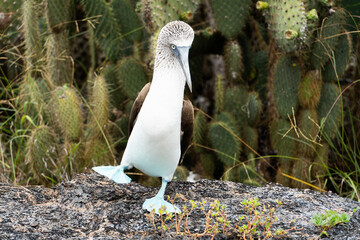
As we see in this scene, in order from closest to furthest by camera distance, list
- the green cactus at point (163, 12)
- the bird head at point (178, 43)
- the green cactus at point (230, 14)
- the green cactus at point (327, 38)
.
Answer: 1. the bird head at point (178, 43)
2. the green cactus at point (163, 12)
3. the green cactus at point (327, 38)
4. the green cactus at point (230, 14)

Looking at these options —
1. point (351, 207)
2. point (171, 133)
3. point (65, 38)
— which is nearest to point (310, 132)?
point (351, 207)

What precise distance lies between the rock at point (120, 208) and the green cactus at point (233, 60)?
1585mm

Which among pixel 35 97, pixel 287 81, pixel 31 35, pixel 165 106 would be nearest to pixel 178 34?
pixel 165 106

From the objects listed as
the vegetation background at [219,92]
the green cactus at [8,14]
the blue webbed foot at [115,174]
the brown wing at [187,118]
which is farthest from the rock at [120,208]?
the green cactus at [8,14]

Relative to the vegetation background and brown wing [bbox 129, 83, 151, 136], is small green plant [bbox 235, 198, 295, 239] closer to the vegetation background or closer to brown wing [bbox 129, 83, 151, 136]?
brown wing [bbox 129, 83, 151, 136]

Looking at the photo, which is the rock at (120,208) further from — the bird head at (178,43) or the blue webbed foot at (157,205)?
the bird head at (178,43)

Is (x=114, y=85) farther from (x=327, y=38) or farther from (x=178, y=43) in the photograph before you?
(x=178, y=43)

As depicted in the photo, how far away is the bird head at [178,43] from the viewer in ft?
10.1

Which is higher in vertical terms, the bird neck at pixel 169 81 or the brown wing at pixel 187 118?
the bird neck at pixel 169 81

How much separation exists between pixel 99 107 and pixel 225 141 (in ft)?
3.87

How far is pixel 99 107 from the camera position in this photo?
15.4 ft

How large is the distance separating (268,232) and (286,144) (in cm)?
239

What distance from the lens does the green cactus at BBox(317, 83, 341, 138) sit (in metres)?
4.96

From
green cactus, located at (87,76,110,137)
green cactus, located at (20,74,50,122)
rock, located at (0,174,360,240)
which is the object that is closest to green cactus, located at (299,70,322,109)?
rock, located at (0,174,360,240)
